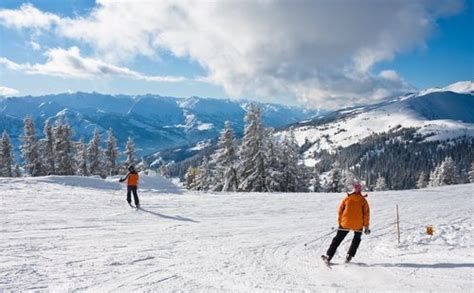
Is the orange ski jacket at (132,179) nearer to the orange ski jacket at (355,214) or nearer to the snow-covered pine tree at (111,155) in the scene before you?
the orange ski jacket at (355,214)

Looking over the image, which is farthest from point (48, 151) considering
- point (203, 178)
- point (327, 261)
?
point (327, 261)

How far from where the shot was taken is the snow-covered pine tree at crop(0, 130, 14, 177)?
2149 inches

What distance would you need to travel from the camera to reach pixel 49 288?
6809 mm

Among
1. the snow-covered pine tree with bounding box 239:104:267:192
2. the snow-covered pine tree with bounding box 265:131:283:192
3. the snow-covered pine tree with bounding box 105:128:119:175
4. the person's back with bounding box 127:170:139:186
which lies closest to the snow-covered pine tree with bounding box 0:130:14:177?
the snow-covered pine tree with bounding box 105:128:119:175

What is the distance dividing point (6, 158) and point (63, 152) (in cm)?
930

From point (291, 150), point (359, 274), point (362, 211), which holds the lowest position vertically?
point (359, 274)

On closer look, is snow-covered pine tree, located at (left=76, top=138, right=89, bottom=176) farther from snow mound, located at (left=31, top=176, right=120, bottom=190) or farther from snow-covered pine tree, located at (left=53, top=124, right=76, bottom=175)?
snow mound, located at (left=31, top=176, right=120, bottom=190)

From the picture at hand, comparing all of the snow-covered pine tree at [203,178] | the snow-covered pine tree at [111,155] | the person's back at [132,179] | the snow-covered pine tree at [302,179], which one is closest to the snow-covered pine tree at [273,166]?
the snow-covered pine tree at [302,179]

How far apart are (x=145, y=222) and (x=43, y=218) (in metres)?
3.68

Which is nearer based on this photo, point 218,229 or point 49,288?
point 49,288

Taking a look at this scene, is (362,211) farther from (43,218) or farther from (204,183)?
(204,183)

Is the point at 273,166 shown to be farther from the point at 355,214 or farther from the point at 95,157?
the point at 355,214

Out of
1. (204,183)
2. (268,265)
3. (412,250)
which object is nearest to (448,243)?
(412,250)

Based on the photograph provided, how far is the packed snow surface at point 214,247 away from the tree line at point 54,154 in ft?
116
